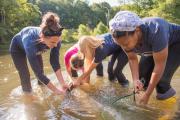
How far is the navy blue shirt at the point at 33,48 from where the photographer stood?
5699mm

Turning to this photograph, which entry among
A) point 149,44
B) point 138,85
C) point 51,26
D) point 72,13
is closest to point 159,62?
point 149,44

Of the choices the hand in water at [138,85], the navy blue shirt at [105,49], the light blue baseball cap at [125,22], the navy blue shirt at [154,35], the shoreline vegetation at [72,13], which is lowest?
the shoreline vegetation at [72,13]

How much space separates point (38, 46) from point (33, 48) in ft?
0.91

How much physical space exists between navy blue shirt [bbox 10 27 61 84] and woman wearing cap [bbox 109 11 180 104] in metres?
1.56

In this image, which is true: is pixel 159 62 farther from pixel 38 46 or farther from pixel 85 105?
pixel 38 46

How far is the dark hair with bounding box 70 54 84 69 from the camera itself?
22.3 feet

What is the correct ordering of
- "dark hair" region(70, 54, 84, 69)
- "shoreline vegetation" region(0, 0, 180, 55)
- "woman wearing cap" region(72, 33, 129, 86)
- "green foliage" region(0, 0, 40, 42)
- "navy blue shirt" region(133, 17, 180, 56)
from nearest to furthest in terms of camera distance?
"navy blue shirt" region(133, 17, 180, 56) < "woman wearing cap" region(72, 33, 129, 86) < "dark hair" region(70, 54, 84, 69) < "shoreline vegetation" region(0, 0, 180, 55) < "green foliage" region(0, 0, 40, 42)

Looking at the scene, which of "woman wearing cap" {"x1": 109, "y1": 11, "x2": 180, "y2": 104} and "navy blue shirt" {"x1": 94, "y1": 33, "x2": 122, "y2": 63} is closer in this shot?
"woman wearing cap" {"x1": 109, "y1": 11, "x2": 180, "y2": 104}

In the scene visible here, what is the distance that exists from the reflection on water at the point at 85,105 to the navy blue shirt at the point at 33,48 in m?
0.64

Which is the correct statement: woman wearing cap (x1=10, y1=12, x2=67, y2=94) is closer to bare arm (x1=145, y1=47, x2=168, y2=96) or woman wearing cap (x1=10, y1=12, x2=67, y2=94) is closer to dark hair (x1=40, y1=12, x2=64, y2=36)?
dark hair (x1=40, y1=12, x2=64, y2=36)

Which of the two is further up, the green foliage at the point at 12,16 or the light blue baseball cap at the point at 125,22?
the light blue baseball cap at the point at 125,22

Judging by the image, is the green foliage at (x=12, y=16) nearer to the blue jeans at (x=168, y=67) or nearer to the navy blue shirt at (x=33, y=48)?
the navy blue shirt at (x=33, y=48)

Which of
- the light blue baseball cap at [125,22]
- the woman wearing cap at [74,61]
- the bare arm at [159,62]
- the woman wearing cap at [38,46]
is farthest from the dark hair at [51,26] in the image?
the bare arm at [159,62]

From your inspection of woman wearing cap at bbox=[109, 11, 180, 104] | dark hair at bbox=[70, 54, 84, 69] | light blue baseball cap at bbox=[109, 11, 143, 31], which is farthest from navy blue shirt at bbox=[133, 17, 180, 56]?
dark hair at bbox=[70, 54, 84, 69]
